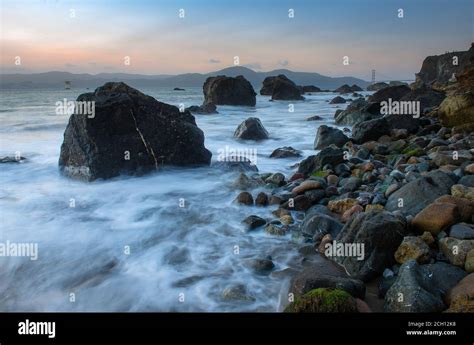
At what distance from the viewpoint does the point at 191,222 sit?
7816 mm

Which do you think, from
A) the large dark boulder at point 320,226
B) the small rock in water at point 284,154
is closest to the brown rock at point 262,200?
the large dark boulder at point 320,226

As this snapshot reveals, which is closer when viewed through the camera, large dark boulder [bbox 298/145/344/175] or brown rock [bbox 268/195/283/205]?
brown rock [bbox 268/195/283/205]

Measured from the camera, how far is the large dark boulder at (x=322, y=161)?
9.99m

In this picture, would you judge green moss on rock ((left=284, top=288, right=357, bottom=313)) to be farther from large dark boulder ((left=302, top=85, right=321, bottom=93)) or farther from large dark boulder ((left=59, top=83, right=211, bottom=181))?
large dark boulder ((left=302, top=85, right=321, bottom=93))

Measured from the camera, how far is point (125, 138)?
1091cm

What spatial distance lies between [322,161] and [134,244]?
5095 mm

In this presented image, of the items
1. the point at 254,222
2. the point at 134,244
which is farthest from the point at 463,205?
the point at 134,244

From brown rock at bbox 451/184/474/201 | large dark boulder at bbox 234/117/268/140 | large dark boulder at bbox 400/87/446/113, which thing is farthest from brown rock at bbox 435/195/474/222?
large dark boulder at bbox 400/87/446/113

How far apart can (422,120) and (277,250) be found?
35.5ft

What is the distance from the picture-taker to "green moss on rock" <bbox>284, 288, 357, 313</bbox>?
4.24m

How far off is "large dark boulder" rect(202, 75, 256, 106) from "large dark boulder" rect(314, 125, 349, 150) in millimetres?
27574

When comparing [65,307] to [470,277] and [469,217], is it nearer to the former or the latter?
[470,277]

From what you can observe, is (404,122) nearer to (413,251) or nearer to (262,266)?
(413,251)

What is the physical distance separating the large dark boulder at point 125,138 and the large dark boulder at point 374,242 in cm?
677
